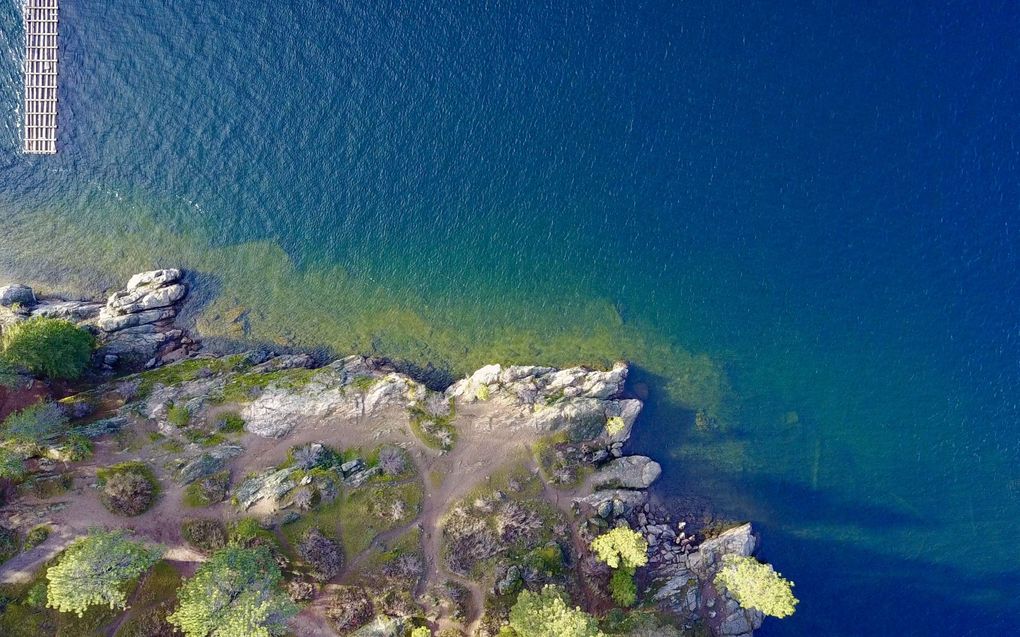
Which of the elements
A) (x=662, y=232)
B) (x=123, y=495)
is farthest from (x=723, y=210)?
(x=123, y=495)

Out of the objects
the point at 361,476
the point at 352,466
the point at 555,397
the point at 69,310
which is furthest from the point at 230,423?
the point at 555,397

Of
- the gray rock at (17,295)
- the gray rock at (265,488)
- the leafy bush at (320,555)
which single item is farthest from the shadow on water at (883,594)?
the gray rock at (17,295)

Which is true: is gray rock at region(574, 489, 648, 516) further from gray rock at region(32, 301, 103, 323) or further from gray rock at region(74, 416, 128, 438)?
gray rock at region(32, 301, 103, 323)

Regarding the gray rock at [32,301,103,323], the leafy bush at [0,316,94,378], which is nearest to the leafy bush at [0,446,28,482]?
the leafy bush at [0,316,94,378]

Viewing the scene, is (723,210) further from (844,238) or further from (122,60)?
(122,60)

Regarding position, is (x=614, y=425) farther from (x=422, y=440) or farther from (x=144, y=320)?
(x=144, y=320)
